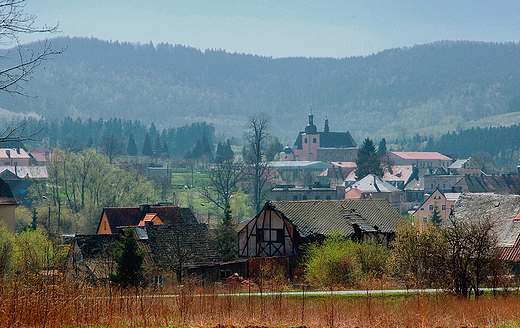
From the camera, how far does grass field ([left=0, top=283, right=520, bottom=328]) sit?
617 inches

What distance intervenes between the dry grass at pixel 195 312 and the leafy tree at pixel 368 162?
347 feet

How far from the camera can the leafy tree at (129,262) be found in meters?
30.7

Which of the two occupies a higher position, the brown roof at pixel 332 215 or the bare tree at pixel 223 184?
the bare tree at pixel 223 184

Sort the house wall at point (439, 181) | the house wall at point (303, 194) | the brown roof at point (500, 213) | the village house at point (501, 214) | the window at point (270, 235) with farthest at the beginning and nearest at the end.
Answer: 1. the house wall at point (439, 181)
2. the house wall at point (303, 194)
3. the window at point (270, 235)
4. the brown roof at point (500, 213)
5. the village house at point (501, 214)

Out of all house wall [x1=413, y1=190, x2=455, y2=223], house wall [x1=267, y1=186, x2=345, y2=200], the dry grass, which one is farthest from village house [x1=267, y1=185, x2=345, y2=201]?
the dry grass

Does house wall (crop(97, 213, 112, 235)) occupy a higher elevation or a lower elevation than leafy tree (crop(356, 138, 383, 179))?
lower

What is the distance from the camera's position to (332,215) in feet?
146

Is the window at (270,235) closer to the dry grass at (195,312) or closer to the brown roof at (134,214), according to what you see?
the brown roof at (134,214)

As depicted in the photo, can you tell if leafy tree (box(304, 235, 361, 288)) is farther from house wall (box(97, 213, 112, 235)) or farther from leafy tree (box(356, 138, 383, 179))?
leafy tree (box(356, 138, 383, 179))

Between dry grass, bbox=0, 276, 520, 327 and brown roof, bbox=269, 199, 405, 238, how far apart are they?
22574mm

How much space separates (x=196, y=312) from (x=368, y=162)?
108632 mm

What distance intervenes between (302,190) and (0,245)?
73756 mm

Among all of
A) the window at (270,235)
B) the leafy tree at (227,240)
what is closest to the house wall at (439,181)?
the leafy tree at (227,240)

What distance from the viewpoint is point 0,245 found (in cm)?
3541
